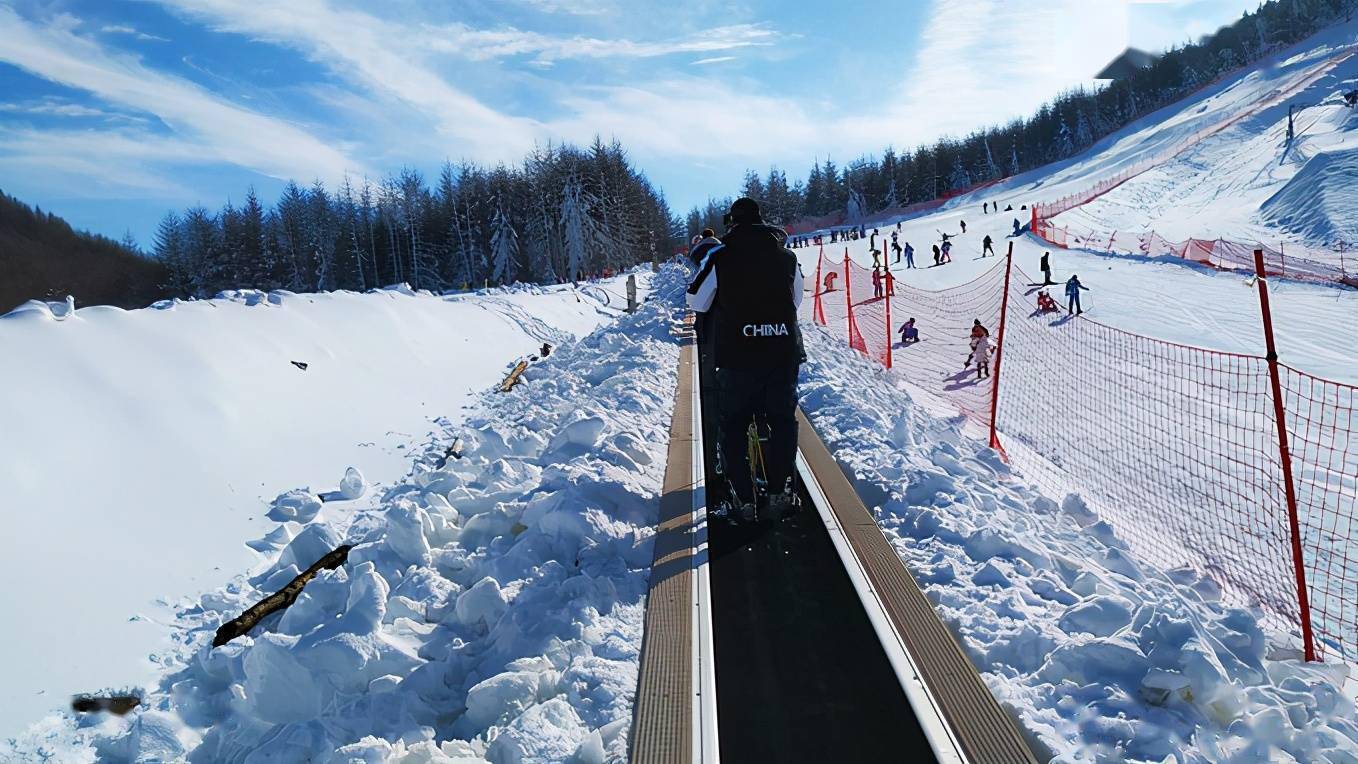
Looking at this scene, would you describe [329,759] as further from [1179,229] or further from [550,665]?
[1179,229]

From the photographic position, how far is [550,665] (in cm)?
346

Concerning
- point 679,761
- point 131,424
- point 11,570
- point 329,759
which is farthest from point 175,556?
point 679,761

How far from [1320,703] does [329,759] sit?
13.8 ft

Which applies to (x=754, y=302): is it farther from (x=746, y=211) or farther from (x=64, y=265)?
(x=64, y=265)

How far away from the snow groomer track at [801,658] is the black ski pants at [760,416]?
402 mm

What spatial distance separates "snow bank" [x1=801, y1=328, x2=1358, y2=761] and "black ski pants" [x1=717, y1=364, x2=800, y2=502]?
95cm

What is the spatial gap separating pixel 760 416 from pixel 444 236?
7240cm

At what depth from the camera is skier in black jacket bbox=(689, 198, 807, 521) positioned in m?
5.21

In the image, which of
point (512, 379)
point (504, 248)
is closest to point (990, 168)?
point (504, 248)

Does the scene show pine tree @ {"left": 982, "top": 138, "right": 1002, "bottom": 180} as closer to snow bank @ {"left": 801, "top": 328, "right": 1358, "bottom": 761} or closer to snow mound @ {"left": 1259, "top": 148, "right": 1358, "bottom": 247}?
snow mound @ {"left": 1259, "top": 148, "right": 1358, "bottom": 247}

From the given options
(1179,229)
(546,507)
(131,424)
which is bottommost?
(546,507)

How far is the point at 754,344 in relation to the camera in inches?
205

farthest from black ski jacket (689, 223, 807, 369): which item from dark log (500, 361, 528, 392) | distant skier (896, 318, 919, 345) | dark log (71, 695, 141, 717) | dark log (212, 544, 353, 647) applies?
distant skier (896, 318, 919, 345)

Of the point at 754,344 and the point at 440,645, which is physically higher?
the point at 754,344
